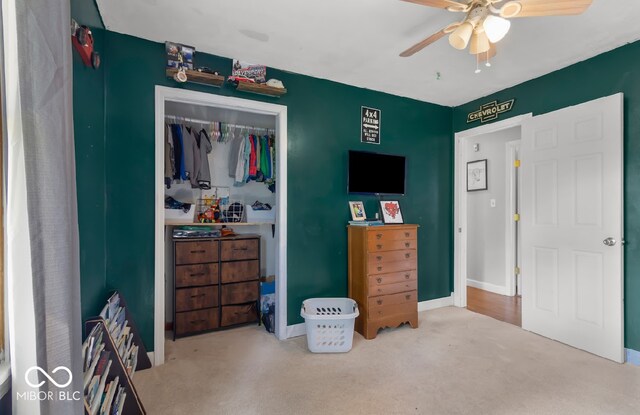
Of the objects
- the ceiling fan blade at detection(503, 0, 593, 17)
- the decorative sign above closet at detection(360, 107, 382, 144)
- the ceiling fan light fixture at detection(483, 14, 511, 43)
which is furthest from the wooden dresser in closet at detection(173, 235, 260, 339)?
the ceiling fan blade at detection(503, 0, 593, 17)

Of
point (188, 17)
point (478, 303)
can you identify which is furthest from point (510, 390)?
point (188, 17)

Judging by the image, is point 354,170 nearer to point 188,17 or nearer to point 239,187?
point 239,187

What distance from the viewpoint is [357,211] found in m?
3.16

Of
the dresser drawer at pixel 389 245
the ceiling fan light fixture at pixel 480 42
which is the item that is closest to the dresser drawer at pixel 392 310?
the dresser drawer at pixel 389 245

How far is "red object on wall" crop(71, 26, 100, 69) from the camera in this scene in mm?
1505

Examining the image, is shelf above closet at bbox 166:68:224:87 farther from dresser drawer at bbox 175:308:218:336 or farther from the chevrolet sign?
the chevrolet sign

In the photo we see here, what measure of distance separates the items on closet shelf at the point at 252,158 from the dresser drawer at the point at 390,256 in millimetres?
1428

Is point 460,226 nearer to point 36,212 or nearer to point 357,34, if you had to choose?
point 357,34

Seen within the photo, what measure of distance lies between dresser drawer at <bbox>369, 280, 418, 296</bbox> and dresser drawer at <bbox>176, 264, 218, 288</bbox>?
5.00 feet

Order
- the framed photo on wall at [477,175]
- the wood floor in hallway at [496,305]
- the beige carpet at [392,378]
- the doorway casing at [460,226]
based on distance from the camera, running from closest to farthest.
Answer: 1. the beige carpet at [392,378]
2. the wood floor in hallway at [496,305]
3. the doorway casing at [460,226]
4. the framed photo on wall at [477,175]

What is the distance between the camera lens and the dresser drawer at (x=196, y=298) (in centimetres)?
283

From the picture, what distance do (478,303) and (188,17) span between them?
423 centimetres

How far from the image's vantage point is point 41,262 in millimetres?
875

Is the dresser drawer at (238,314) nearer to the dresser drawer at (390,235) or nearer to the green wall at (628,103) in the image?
the dresser drawer at (390,235)
